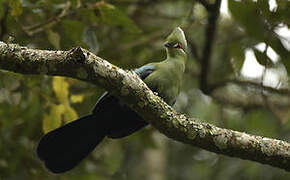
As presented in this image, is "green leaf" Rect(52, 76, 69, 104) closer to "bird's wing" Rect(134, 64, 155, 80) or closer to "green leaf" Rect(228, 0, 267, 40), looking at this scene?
"bird's wing" Rect(134, 64, 155, 80)

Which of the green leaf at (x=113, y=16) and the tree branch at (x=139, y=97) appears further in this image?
the green leaf at (x=113, y=16)

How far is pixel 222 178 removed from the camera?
5.42m

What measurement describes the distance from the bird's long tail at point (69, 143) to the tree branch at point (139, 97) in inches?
24.9

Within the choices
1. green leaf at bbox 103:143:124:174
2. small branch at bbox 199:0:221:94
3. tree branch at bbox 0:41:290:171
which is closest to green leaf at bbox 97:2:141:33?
small branch at bbox 199:0:221:94

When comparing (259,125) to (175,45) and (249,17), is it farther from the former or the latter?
(175,45)

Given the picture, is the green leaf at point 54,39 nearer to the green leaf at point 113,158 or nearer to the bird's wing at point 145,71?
the bird's wing at point 145,71

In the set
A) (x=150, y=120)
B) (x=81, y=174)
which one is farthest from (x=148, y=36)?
(x=150, y=120)

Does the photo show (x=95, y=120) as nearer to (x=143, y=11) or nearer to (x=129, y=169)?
(x=143, y=11)

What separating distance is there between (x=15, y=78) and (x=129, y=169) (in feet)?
9.17

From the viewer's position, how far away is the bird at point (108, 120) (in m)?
2.76

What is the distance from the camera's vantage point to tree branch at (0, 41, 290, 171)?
2031 mm

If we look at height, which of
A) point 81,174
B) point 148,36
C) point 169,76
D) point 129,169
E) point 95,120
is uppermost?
point 169,76

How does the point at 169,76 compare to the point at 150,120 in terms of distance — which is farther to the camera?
the point at 169,76

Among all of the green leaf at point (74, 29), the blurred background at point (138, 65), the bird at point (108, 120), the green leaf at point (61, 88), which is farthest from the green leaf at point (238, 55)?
the green leaf at point (61, 88)
